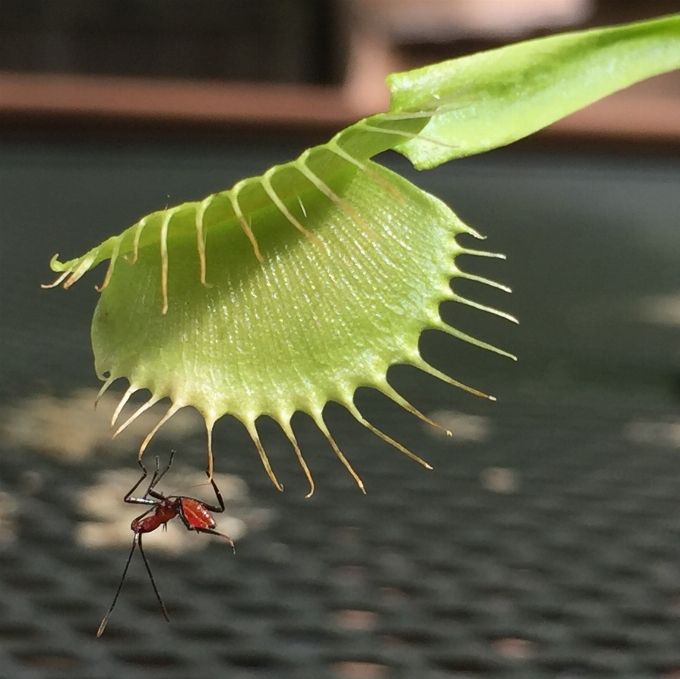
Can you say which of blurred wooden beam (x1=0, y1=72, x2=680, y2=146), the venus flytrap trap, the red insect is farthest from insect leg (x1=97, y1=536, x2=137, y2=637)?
blurred wooden beam (x1=0, y1=72, x2=680, y2=146)

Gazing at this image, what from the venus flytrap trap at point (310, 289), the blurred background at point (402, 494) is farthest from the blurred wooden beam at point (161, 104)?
the venus flytrap trap at point (310, 289)

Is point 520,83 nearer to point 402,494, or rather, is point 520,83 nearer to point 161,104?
point 402,494

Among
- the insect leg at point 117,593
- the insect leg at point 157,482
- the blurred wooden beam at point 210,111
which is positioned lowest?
the insect leg at point 117,593

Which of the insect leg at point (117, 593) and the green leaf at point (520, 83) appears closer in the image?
the green leaf at point (520, 83)

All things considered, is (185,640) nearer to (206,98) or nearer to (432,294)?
(432,294)

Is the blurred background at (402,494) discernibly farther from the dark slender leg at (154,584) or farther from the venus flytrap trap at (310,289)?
the venus flytrap trap at (310,289)

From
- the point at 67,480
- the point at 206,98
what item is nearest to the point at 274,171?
the point at 67,480
